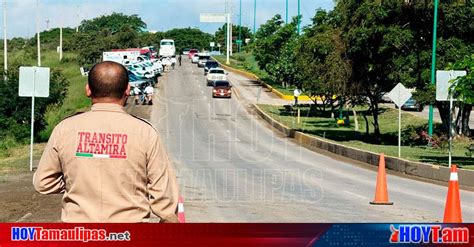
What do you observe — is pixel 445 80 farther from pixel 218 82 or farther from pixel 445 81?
pixel 218 82

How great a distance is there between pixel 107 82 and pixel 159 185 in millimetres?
667

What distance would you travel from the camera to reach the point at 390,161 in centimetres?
2973

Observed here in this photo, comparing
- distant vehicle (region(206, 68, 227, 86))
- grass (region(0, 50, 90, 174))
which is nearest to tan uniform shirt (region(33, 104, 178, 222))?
grass (region(0, 50, 90, 174))

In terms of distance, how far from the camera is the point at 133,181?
4754 millimetres

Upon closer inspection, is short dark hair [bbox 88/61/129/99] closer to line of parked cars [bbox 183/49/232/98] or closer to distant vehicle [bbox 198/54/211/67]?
line of parked cars [bbox 183/49/232/98]

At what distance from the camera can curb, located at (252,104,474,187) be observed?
2430 cm

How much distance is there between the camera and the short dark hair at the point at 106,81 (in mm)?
4828

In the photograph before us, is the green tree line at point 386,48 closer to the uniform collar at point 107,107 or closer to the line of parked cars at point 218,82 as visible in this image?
the line of parked cars at point 218,82

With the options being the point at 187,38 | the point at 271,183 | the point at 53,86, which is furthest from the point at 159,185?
the point at 187,38

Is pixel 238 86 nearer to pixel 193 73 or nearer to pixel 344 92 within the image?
pixel 193 73

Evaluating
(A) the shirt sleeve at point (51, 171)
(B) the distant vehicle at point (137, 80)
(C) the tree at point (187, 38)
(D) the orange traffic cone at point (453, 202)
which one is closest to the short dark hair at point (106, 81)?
(A) the shirt sleeve at point (51, 171)

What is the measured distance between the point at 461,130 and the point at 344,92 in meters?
6.06

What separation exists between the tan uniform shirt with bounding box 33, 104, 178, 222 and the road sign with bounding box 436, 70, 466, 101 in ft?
75.4

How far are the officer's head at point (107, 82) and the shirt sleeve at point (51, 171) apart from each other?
31 centimetres
